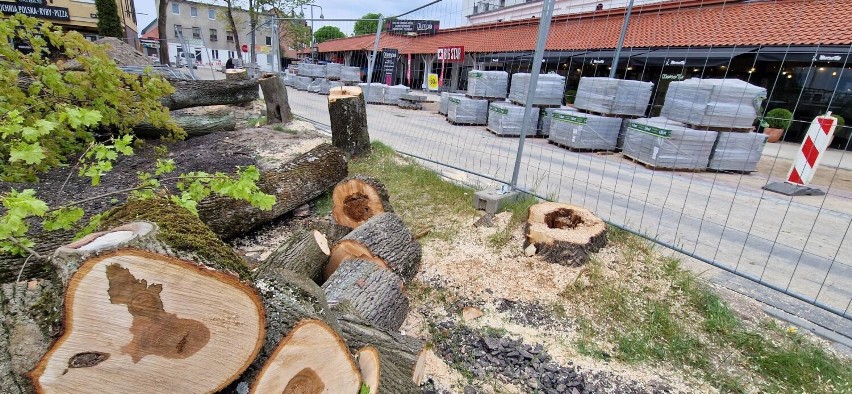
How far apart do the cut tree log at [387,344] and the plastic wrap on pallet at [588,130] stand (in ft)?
28.5

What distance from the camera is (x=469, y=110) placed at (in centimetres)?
1359

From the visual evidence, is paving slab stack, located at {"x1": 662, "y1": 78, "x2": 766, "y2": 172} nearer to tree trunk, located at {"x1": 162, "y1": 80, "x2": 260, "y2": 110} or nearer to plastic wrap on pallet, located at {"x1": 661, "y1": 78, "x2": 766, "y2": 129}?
plastic wrap on pallet, located at {"x1": 661, "y1": 78, "x2": 766, "y2": 129}

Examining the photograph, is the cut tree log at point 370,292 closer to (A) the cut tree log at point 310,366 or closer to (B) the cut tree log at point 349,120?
(A) the cut tree log at point 310,366

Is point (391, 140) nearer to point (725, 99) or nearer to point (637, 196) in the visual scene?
point (637, 196)

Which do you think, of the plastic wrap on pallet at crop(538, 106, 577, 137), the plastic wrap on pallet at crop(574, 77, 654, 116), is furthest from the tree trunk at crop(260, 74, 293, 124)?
the plastic wrap on pallet at crop(574, 77, 654, 116)

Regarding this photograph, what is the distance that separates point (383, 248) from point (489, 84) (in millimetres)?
10970

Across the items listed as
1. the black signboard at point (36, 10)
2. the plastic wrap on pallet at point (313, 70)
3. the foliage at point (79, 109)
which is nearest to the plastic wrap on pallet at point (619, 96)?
the foliage at point (79, 109)

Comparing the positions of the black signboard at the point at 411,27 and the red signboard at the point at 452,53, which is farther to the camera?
the red signboard at the point at 452,53

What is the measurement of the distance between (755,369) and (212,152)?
702 cm

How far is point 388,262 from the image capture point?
3.10m

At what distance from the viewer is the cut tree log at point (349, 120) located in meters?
6.81

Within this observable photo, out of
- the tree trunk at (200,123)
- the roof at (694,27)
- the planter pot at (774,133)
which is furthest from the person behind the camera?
the planter pot at (774,133)

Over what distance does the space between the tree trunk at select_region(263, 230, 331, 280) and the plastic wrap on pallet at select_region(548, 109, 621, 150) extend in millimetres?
8134

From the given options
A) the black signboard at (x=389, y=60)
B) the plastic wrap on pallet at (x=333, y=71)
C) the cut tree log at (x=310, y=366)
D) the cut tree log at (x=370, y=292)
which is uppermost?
the black signboard at (x=389, y=60)
